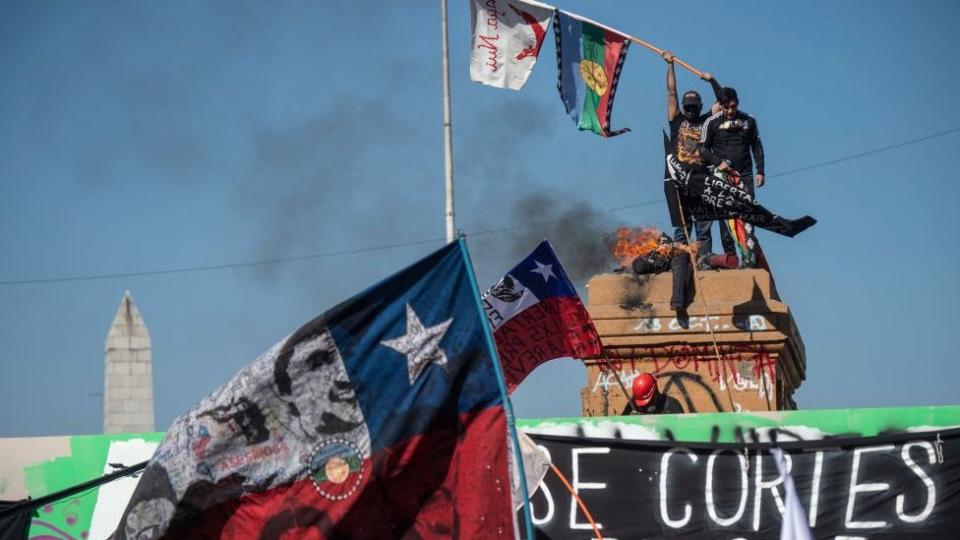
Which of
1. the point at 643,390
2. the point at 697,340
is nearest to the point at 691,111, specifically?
the point at 697,340

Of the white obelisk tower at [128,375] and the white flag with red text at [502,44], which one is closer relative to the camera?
the white flag with red text at [502,44]

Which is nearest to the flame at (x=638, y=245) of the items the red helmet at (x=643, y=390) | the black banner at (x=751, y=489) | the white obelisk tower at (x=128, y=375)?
the red helmet at (x=643, y=390)

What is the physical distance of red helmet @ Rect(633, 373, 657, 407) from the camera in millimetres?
12000

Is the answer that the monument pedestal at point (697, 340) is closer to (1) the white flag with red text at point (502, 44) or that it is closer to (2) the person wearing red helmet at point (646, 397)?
(2) the person wearing red helmet at point (646, 397)

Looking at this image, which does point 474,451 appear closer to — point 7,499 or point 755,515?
point 755,515

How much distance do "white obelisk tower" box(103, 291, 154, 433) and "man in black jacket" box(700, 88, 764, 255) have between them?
17.0m

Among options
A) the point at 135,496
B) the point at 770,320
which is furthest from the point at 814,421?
the point at 135,496

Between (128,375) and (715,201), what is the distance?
1725 cm

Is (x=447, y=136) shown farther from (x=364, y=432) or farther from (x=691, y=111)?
(x=364, y=432)

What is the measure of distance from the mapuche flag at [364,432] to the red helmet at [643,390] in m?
4.12

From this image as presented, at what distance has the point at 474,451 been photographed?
26.2 ft

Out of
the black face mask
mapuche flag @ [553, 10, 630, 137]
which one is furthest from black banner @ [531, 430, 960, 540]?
mapuche flag @ [553, 10, 630, 137]

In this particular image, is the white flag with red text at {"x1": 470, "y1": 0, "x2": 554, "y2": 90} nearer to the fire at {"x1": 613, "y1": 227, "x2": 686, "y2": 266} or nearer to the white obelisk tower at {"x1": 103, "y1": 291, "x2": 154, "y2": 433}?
the fire at {"x1": 613, "y1": 227, "x2": 686, "y2": 266}

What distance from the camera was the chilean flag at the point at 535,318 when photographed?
501 inches
